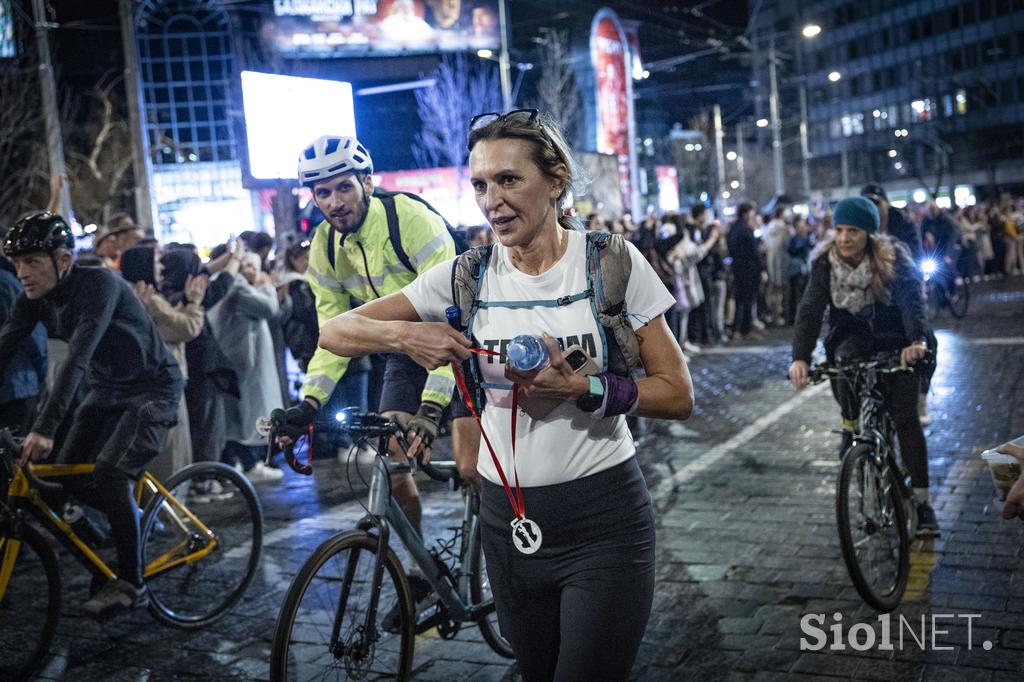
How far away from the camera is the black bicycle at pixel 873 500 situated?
5.10 metres

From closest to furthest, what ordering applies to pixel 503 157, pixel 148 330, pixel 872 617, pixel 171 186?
pixel 503 157 → pixel 872 617 → pixel 148 330 → pixel 171 186

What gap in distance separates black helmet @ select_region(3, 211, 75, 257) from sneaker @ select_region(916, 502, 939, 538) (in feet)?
15.8

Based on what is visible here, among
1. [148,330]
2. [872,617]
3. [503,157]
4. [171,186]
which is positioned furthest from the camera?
[171,186]

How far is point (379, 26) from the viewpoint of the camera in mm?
41656

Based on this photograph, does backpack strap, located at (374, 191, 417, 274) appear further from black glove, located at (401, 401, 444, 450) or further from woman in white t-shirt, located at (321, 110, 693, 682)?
woman in white t-shirt, located at (321, 110, 693, 682)

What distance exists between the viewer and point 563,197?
299 centimetres

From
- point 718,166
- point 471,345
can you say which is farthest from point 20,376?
point 718,166

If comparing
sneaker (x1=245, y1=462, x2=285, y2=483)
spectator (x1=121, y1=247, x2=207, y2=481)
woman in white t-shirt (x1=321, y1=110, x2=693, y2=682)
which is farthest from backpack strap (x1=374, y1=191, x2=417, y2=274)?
sneaker (x1=245, y1=462, x2=285, y2=483)

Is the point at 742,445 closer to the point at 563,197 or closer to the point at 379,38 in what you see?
the point at 563,197

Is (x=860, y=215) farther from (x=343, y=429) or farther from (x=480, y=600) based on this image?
(x=343, y=429)

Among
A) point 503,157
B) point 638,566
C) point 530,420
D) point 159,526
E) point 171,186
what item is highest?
point 171,186

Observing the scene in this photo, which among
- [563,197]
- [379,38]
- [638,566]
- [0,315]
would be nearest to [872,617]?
[638,566]

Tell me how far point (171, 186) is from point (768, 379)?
33.2m

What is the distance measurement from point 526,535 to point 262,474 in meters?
6.80
